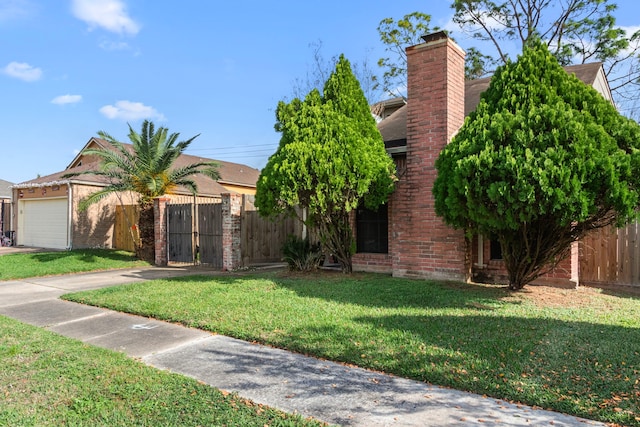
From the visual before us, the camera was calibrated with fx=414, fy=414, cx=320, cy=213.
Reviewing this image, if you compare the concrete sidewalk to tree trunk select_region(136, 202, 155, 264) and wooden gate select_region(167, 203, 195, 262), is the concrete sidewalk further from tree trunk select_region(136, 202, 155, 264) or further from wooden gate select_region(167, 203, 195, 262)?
tree trunk select_region(136, 202, 155, 264)

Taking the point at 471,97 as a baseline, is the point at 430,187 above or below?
below

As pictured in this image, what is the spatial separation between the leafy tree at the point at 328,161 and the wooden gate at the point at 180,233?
568cm

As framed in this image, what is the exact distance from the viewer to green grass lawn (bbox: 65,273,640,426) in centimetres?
361

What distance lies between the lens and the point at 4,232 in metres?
21.7

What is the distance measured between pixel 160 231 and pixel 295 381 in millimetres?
11569

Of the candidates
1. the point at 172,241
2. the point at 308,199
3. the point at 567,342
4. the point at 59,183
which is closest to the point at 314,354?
the point at 567,342

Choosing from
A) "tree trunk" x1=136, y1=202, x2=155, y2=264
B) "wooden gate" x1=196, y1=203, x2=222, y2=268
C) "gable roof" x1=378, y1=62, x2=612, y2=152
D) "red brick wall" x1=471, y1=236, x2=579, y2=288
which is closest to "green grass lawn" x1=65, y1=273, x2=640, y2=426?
"red brick wall" x1=471, y1=236, x2=579, y2=288

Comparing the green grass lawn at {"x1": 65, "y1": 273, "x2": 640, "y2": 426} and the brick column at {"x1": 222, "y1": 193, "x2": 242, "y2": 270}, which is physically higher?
the brick column at {"x1": 222, "y1": 193, "x2": 242, "y2": 270}

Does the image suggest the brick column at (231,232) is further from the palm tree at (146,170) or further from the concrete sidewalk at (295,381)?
the concrete sidewalk at (295,381)

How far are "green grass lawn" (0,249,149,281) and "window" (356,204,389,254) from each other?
793cm

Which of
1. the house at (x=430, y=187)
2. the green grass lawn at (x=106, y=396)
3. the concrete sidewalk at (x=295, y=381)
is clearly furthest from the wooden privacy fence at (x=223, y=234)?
the green grass lawn at (x=106, y=396)

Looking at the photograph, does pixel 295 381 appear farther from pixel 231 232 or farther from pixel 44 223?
pixel 44 223

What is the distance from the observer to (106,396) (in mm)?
3525

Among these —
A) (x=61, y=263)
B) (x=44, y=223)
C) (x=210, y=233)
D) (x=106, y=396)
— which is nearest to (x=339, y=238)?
(x=210, y=233)
